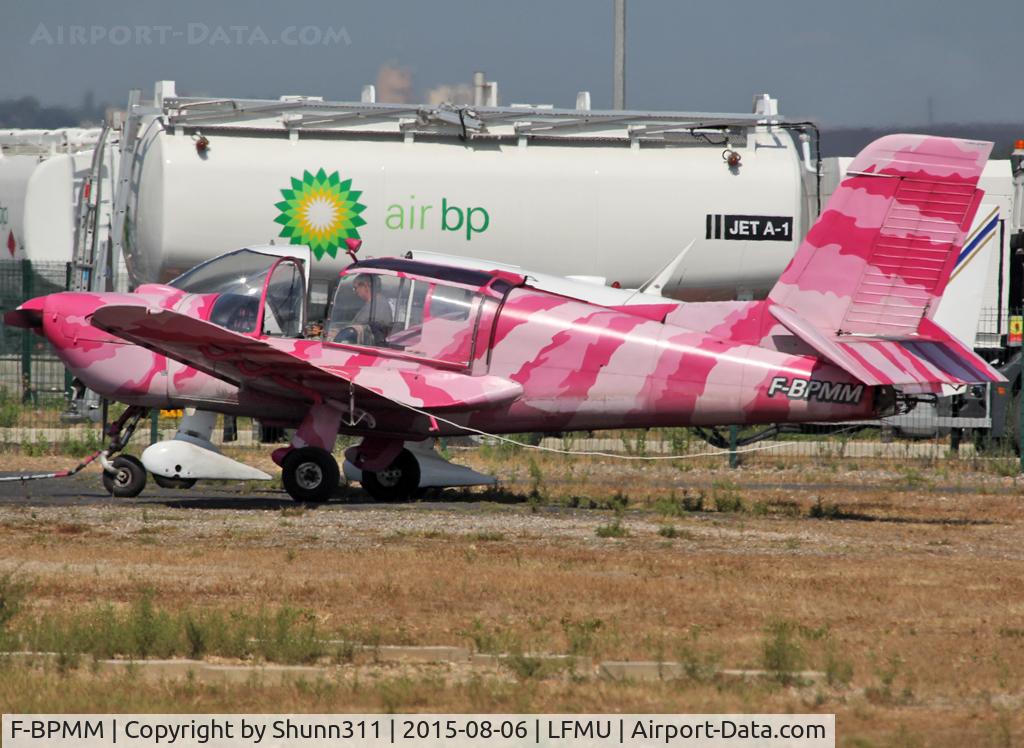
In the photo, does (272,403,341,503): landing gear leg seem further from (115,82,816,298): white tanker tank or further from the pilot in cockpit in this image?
(115,82,816,298): white tanker tank

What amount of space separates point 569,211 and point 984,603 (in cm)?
1197

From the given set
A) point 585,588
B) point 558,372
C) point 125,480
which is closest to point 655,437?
point 558,372

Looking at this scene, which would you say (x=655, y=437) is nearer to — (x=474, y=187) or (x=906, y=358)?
(x=474, y=187)

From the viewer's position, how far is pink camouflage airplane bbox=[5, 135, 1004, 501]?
12641mm

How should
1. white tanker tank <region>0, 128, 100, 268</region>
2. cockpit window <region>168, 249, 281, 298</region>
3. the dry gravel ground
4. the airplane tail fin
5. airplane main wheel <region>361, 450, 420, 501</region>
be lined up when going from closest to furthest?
the dry gravel ground, the airplane tail fin, cockpit window <region>168, 249, 281, 298</region>, airplane main wheel <region>361, 450, 420, 501</region>, white tanker tank <region>0, 128, 100, 268</region>

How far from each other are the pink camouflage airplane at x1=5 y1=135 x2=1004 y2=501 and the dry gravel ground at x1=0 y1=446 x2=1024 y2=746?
94 centimetres

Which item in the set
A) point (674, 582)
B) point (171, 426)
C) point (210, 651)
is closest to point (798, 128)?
point (171, 426)

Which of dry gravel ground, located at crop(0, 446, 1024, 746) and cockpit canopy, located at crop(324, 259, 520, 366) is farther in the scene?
cockpit canopy, located at crop(324, 259, 520, 366)

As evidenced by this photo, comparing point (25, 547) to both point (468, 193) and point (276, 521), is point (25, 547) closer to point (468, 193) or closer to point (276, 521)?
point (276, 521)

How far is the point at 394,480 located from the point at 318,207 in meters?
6.08

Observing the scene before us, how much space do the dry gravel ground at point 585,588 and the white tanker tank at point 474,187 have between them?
191 inches

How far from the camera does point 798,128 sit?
68.1 feet

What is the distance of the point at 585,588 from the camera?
8945 millimetres

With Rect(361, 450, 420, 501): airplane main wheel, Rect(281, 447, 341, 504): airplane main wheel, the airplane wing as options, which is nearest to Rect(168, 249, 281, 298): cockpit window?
the airplane wing
